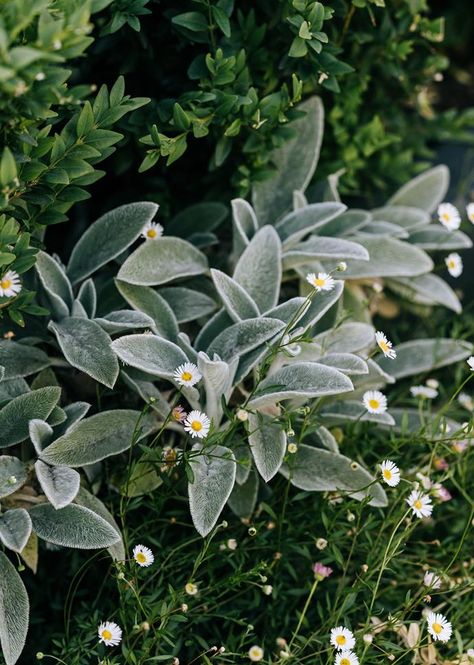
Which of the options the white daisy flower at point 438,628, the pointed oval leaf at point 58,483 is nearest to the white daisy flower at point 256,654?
the white daisy flower at point 438,628

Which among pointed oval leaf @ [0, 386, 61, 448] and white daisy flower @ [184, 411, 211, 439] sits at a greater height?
white daisy flower @ [184, 411, 211, 439]

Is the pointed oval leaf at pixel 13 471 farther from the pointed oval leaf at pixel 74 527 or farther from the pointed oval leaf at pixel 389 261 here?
the pointed oval leaf at pixel 389 261

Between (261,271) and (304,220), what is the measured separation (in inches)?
6.7

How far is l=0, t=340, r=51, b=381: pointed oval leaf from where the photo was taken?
1.44 metres

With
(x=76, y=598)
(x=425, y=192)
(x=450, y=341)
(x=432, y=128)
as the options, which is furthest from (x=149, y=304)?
(x=432, y=128)

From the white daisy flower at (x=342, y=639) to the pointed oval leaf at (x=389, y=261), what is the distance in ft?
2.59

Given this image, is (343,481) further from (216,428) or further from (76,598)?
(76,598)

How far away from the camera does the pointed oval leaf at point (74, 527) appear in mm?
1278

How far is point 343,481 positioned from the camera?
148 centimetres

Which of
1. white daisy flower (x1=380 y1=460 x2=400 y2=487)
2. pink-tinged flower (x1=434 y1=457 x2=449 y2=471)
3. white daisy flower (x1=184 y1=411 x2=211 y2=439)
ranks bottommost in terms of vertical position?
pink-tinged flower (x1=434 y1=457 x2=449 y2=471)

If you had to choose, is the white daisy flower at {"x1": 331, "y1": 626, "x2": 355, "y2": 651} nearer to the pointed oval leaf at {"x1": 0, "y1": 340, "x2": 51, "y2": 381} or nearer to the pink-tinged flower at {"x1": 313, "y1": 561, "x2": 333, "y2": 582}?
the pink-tinged flower at {"x1": 313, "y1": 561, "x2": 333, "y2": 582}

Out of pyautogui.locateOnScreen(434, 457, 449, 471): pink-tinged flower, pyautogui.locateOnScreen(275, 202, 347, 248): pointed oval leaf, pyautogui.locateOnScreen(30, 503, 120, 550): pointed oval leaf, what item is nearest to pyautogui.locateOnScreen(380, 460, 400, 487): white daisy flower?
pyautogui.locateOnScreen(434, 457, 449, 471): pink-tinged flower

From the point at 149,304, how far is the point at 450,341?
707 mm

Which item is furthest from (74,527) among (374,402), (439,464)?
(439,464)
